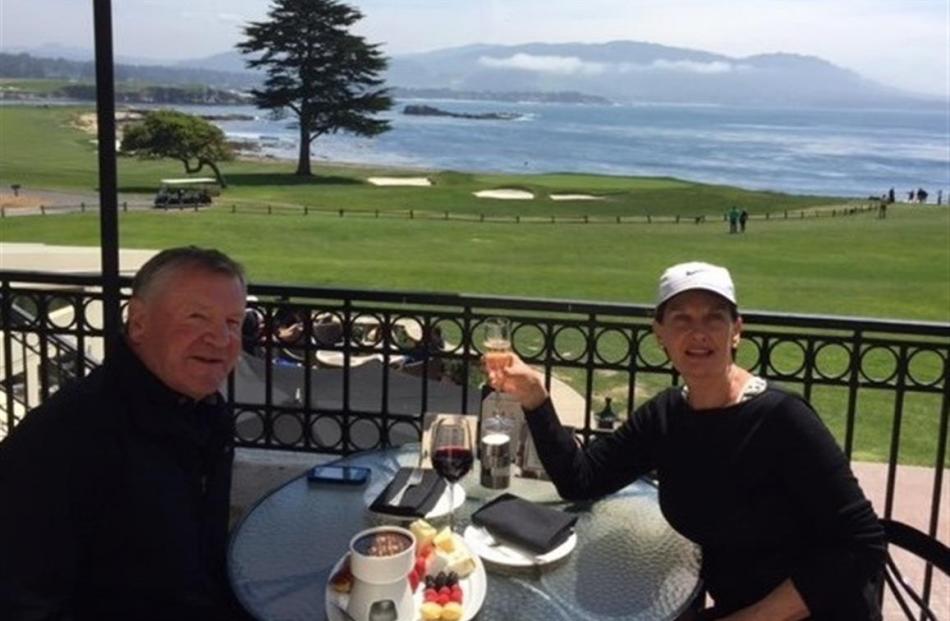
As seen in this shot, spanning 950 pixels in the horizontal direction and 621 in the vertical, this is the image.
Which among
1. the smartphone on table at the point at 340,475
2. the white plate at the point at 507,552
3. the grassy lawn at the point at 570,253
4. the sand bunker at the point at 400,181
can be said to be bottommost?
the grassy lawn at the point at 570,253

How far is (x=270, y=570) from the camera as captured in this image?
2.13 m

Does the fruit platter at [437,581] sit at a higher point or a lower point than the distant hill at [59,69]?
lower

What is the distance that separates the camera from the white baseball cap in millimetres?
2381

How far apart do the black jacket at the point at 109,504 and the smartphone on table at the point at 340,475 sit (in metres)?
0.57

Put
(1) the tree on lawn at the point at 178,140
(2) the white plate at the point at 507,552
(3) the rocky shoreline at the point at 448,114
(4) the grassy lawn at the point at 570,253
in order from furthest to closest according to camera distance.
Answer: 1. (3) the rocky shoreline at the point at 448,114
2. (1) the tree on lawn at the point at 178,140
3. (4) the grassy lawn at the point at 570,253
4. (2) the white plate at the point at 507,552

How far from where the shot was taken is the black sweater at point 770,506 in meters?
2.17

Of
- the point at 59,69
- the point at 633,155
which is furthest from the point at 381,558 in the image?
the point at 633,155

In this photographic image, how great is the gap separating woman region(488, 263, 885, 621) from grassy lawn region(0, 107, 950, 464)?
28.1 ft

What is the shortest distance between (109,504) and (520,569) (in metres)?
0.95

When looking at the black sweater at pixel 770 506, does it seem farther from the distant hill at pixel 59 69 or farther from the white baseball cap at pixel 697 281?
the distant hill at pixel 59 69

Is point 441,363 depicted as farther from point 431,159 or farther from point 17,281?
point 431,159

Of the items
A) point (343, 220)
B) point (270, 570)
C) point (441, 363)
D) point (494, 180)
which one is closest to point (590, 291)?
point (441, 363)

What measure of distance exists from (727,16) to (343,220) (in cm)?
2231

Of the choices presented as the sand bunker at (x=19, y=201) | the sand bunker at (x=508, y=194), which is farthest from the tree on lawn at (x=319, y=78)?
the sand bunker at (x=508, y=194)
